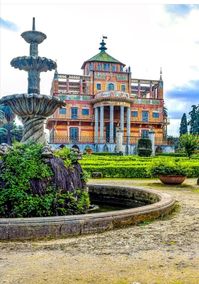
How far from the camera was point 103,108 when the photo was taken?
181ft

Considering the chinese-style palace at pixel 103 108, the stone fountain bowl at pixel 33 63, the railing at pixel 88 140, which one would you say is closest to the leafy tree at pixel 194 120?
Answer: the chinese-style palace at pixel 103 108

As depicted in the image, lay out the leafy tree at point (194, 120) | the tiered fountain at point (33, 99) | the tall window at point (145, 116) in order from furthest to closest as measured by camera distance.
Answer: the leafy tree at point (194, 120)
the tall window at point (145, 116)
the tiered fountain at point (33, 99)

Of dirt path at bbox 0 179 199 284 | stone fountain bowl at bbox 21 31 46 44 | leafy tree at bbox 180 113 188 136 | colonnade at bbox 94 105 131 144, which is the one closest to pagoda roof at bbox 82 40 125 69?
colonnade at bbox 94 105 131 144

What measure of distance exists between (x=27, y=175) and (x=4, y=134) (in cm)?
5733

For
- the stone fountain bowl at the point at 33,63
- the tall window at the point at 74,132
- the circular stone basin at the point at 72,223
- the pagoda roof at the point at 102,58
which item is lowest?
the circular stone basin at the point at 72,223

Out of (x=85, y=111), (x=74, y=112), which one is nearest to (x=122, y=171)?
(x=74, y=112)

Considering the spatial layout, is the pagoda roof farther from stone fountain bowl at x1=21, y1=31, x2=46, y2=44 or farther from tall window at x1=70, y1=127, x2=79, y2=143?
stone fountain bowl at x1=21, y1=31, x2=46, y2=44

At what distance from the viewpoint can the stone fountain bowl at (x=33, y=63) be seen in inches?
429

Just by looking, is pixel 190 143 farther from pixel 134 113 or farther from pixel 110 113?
pixel 134 113

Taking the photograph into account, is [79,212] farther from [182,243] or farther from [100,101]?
[100,101]

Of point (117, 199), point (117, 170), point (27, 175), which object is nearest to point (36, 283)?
point (27, 175)

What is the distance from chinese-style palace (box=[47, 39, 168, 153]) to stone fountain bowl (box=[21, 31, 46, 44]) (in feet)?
132

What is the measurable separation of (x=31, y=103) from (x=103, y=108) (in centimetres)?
4527

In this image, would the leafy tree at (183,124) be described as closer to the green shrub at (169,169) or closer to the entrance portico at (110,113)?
the entrance portico at (110,113)
